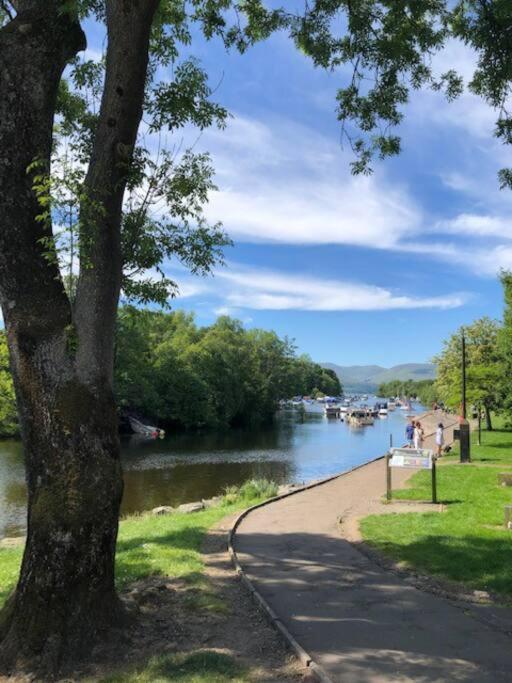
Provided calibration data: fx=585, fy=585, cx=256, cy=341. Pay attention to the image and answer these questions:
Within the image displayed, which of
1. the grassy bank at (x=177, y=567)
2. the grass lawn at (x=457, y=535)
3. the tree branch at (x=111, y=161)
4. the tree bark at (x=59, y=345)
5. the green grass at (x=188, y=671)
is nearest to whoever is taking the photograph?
the green grass at (x=188, y=671)

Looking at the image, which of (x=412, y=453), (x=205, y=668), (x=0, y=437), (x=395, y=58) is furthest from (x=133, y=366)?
(x=205, y=668)

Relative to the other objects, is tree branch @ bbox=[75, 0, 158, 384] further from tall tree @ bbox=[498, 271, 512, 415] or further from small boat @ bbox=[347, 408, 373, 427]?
small boat @ bbox=[347, 408, 373, 427]

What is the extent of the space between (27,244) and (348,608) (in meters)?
5.40

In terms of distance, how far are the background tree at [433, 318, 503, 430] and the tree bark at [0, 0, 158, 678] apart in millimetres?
27292

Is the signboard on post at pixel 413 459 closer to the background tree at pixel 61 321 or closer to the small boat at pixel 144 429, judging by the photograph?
the background tree at pixel 61 321

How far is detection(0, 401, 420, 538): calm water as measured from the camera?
25.4 m

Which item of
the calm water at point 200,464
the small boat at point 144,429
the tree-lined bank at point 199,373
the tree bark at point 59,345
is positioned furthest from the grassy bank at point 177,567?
the small boat at point 144,429

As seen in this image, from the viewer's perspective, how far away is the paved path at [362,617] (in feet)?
17.2

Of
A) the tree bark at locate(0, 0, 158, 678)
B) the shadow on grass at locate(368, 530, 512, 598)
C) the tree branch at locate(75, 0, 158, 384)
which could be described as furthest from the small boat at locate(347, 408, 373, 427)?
the tree bark at locate(0, 0, 158, 678)

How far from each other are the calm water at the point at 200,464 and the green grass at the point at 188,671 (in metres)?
15.2

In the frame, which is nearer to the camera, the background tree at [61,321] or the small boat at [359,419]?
the background tree at [61,321]

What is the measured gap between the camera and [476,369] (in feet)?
109

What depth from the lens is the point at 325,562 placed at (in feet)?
30.1

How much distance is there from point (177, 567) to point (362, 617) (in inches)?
127
